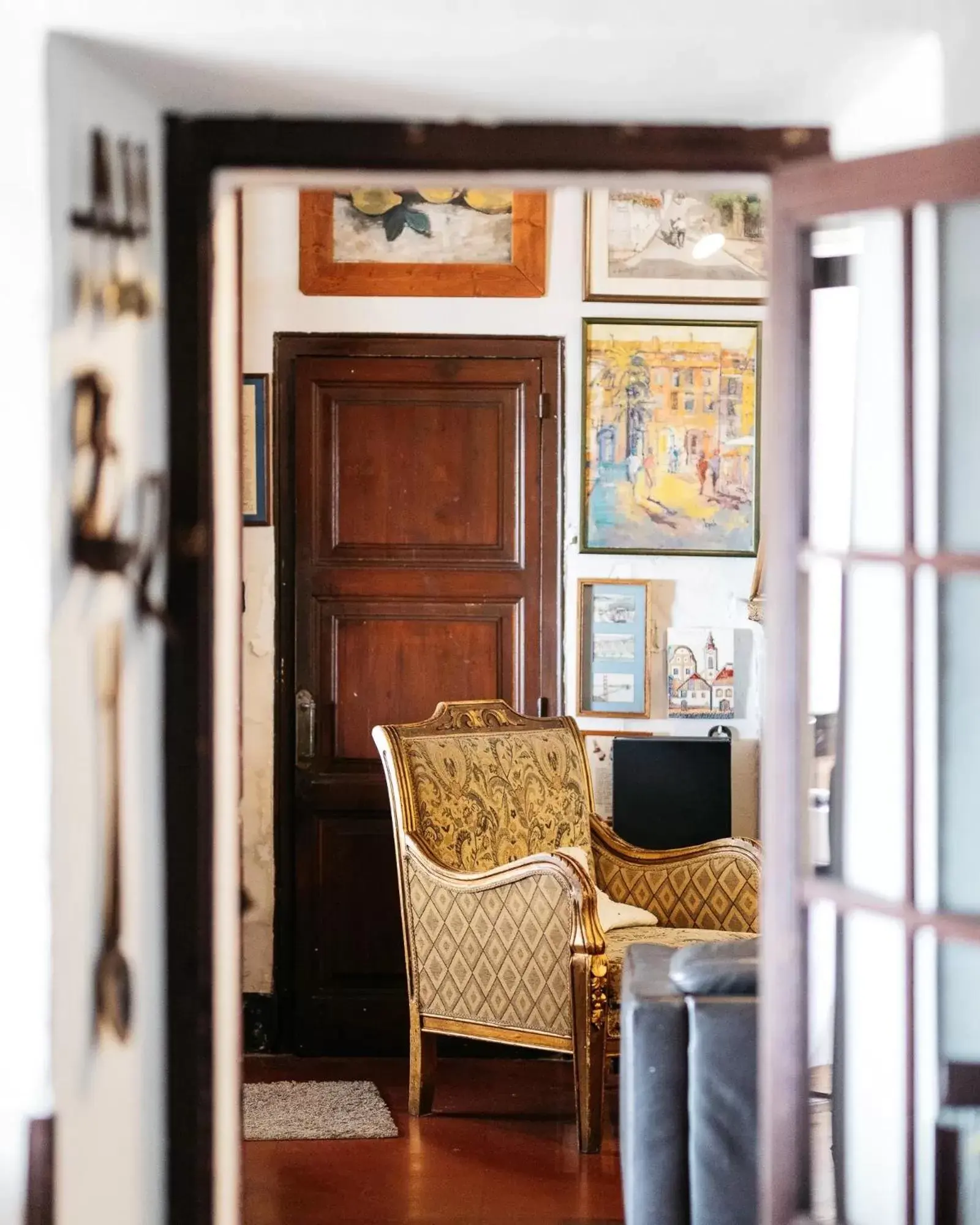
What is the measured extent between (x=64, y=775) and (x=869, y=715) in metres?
1.10

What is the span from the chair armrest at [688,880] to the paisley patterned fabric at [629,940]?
0.06 metres

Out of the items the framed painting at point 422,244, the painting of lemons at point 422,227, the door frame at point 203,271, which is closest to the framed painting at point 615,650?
the framed painting at point 422,244

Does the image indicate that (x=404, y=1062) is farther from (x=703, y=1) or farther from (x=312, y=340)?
(x=703, y=1)

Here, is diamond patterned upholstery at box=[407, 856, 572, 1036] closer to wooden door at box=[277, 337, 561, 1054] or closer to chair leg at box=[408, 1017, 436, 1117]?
chair leg at box=[408, 1017, 436, 1117]

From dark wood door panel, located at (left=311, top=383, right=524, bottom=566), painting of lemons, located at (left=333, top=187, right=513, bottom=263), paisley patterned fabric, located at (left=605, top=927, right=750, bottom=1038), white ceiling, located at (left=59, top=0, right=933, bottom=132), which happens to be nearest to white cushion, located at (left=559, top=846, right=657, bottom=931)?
paisley patterned fabric, located at (left=605, top=927, right=750, bottom=1038)

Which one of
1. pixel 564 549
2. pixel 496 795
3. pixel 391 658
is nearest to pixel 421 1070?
pixel 496 795

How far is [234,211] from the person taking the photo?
225 centimetres

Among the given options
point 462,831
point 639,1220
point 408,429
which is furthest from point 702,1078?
point 408,429

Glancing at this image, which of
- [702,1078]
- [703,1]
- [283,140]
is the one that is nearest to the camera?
[703,1]

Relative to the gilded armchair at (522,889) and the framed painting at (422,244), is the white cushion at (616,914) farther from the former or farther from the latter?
the framed painting at (422,244)

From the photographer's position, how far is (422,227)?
441cm

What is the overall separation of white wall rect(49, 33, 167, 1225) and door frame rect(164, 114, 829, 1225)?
2 centimetres

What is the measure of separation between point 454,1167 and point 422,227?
279 cm

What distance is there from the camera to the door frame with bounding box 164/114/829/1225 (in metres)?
2.06
